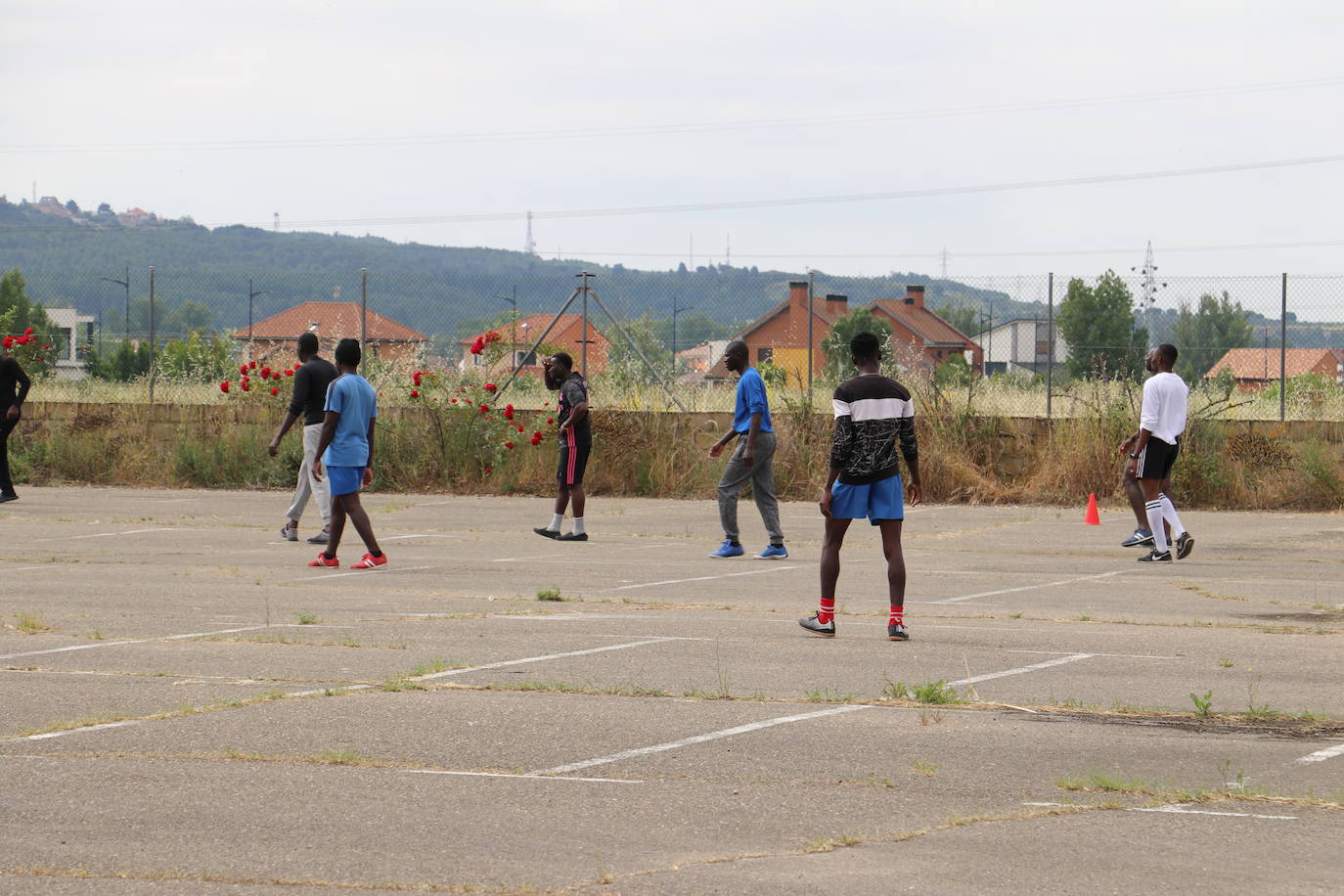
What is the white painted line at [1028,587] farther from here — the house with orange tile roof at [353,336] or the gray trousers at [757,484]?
the house with orange tile roof at [353,336]

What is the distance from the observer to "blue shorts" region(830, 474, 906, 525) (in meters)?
10.0

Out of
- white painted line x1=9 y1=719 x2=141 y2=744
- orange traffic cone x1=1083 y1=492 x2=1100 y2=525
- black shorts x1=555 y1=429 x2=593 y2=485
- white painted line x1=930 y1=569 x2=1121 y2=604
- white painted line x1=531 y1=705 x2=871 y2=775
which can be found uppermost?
black shorts x1=555 y1=429 x2=593 y2=485

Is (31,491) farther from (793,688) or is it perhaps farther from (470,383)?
(793,688)

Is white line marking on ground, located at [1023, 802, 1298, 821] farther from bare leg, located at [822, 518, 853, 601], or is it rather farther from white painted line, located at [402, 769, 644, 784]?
bare leg, located at [822, 518, 853, 601]

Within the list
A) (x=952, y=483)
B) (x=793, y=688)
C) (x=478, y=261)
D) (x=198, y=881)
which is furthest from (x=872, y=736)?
(x=478, y=261)

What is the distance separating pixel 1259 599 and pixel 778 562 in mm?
4261

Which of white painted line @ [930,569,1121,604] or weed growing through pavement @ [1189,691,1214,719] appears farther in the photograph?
white painted line @ [930,569,1121,604]

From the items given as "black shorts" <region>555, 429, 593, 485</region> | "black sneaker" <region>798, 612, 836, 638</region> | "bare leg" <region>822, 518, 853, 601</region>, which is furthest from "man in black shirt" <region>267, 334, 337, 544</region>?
"bare leg" <region>822, 518, 853, 601</region>

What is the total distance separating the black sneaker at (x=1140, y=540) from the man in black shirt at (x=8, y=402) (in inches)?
501

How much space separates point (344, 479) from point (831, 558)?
5179 millimetres

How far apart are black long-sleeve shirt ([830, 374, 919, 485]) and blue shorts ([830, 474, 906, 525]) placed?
0.06 m

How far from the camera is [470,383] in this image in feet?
77.8

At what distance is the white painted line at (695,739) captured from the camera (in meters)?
6.73

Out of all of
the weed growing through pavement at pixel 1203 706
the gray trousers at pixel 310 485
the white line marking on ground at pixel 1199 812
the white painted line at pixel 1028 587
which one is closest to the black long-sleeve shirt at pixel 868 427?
the white painted line at pixel 1028 587
